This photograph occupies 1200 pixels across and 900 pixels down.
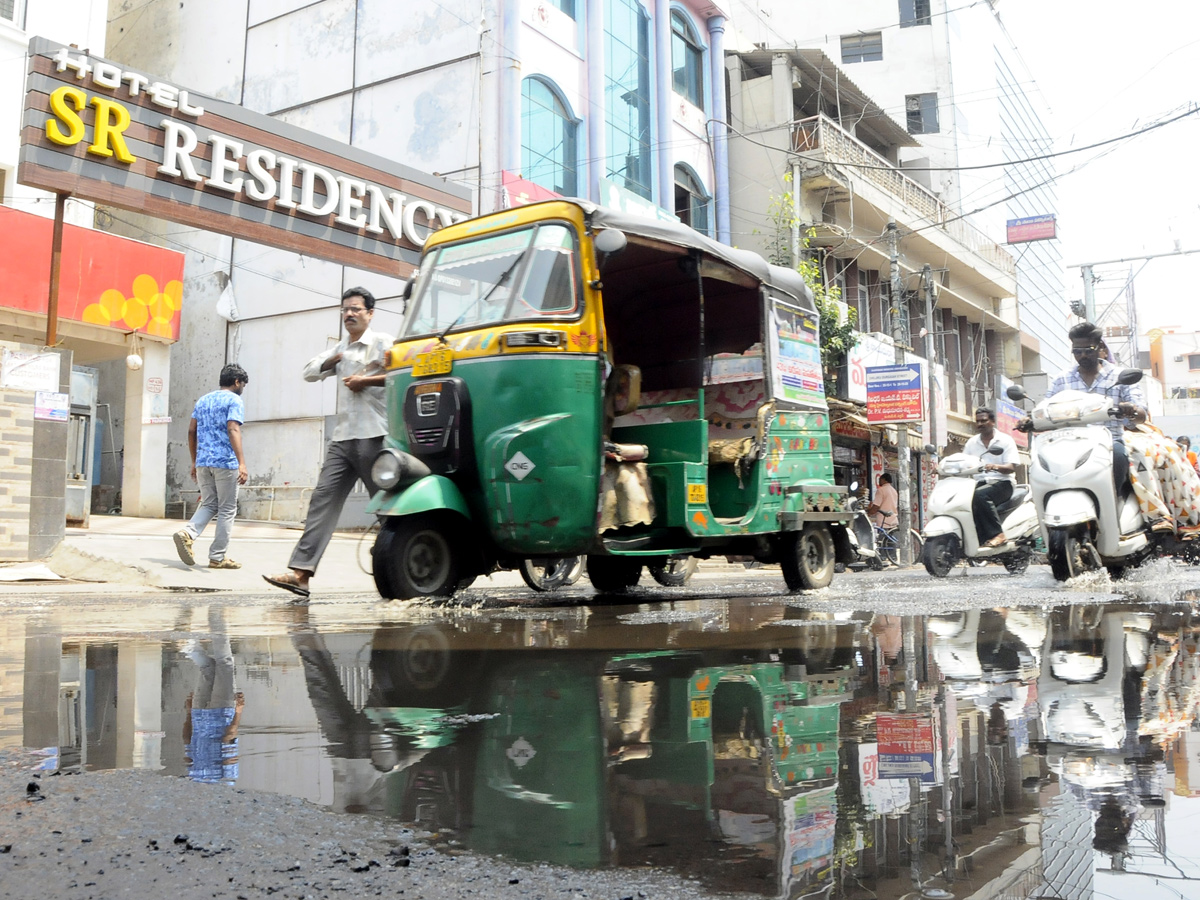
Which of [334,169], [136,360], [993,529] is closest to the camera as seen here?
[993,529]

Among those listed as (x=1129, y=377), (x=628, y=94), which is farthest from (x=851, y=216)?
(x=1129, y=377)

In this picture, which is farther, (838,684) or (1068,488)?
(1068,488)

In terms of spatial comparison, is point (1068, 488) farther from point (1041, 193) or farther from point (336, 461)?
point (1041, 193)

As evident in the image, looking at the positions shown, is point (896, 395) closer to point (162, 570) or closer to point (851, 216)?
point (851, 216)

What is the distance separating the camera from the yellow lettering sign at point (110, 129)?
39.6 ft

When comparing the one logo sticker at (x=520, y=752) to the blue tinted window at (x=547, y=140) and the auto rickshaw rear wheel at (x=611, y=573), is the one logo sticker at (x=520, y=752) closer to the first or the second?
the auto rickshaw rear wheel at (x=611, y=573)

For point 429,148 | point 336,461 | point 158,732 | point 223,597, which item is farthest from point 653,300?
point 429,148

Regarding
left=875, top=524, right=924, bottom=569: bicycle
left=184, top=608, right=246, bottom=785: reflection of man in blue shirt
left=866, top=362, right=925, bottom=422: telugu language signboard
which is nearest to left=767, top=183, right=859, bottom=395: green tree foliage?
left=866, top=362, right=925, bottom=422: telugu language signboard

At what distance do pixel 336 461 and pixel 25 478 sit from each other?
3.40 metres

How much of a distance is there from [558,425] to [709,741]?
4073 mm

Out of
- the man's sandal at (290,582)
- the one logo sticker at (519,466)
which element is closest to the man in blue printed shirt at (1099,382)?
the one logo sticker at (519,466)

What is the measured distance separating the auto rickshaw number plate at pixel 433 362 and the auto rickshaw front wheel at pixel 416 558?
0.92 meters

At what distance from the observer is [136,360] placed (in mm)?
17984

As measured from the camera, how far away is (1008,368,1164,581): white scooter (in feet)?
26.0
